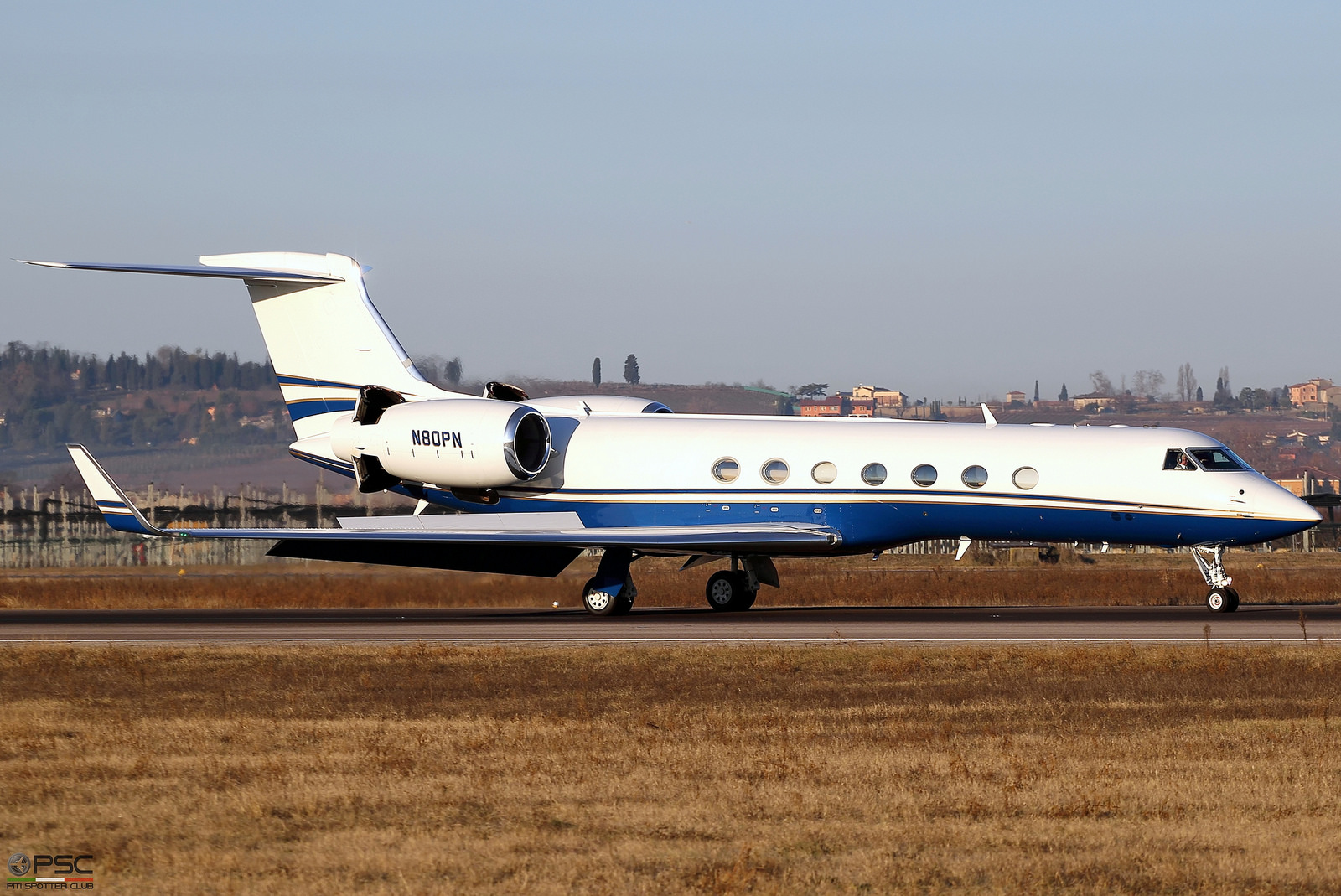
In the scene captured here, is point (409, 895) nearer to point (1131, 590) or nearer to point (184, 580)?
point (1131, 590)

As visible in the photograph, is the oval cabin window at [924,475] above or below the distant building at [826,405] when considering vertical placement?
below

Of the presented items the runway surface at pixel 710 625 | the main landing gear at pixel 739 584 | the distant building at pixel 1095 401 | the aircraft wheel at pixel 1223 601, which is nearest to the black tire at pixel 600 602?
the runway surface at pixel 710 625

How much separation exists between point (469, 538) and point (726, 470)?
A: 181 inches

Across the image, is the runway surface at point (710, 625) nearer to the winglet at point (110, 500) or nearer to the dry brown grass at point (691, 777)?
the winglet at point (110, 500)

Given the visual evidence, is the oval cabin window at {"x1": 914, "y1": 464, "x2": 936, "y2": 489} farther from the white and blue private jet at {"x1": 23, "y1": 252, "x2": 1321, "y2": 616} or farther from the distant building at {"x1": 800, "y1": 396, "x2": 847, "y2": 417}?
the distant building at {"x1": 800, "y1": 396, "x2": 847, "y2": 417}

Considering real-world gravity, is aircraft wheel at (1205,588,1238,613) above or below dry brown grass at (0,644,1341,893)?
below

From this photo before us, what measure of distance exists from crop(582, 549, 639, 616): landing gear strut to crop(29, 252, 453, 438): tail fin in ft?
18.9

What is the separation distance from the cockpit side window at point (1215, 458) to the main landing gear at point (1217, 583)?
1277mm

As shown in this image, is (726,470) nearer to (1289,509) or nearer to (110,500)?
(1289,509)

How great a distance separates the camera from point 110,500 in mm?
24391

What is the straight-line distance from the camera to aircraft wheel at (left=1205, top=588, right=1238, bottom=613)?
23453 mm

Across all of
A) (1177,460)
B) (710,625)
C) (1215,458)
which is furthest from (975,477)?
(710,625)

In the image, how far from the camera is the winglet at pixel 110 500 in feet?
79.3

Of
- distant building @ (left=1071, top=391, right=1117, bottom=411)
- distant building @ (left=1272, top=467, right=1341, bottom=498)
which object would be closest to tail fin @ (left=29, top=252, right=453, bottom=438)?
distant building @ (left=1272, top=467, right=1341, bottom=498)
